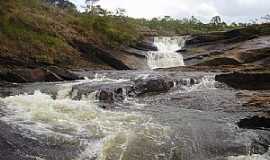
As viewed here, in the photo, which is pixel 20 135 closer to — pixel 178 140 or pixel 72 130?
pixel 72 130

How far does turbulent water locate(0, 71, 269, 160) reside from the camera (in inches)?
425

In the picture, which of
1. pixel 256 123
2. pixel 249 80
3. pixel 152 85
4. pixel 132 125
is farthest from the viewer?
pixel 249 80

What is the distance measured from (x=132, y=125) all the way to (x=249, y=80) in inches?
345

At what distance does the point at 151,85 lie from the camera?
1941 centimetres

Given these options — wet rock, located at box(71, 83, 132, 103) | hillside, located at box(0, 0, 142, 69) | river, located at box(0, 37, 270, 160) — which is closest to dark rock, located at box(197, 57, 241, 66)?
hillside, located at box(0, 0, 142, 69)

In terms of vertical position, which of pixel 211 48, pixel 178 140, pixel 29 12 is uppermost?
pixel 29 12

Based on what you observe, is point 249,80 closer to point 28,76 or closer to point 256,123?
point 256,123

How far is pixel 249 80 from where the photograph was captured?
19.8 metres

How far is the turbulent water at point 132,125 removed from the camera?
10789 millimetres

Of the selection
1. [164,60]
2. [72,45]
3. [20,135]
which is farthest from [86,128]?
[164,60]

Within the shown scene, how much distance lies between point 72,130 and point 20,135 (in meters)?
1.46

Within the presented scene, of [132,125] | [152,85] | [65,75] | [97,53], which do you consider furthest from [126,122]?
[97,53]

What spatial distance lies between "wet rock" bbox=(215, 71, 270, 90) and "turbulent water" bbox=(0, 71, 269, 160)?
1302mm

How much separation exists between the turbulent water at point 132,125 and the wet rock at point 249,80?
1302mm
